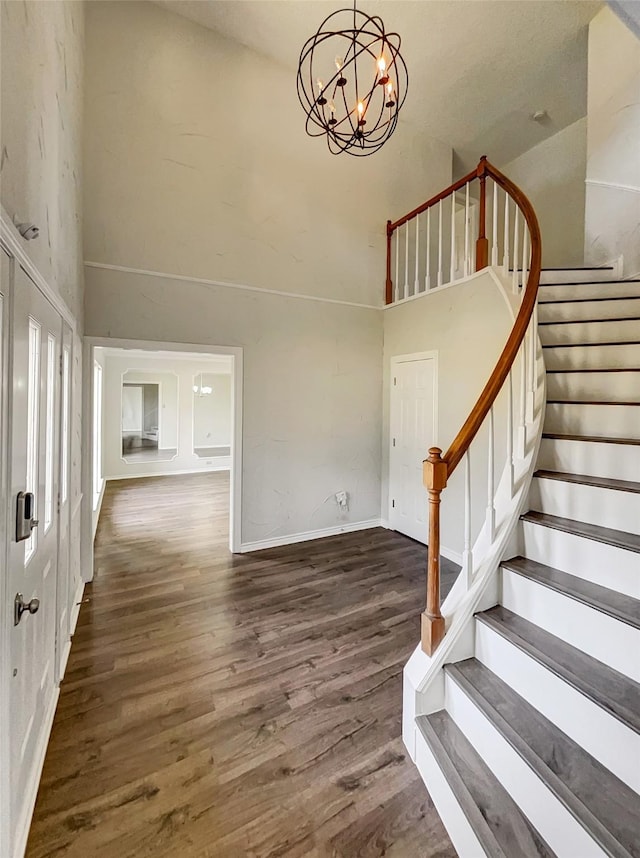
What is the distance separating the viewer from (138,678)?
2.10m

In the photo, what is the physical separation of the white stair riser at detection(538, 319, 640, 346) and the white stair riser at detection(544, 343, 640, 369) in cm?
14

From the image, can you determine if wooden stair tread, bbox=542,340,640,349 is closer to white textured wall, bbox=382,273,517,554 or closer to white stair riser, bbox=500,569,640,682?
white textured wall, bbox=382,273,517,554

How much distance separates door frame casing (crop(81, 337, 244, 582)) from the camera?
10.3 feet

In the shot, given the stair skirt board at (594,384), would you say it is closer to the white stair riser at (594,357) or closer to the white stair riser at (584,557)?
the white stair riser at (594,357)

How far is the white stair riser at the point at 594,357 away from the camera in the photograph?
2.46m

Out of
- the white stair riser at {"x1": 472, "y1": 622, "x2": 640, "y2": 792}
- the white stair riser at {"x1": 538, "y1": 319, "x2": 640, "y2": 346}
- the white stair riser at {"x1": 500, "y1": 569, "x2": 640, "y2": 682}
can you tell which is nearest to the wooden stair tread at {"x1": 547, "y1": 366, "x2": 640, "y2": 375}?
the white stair riser at {"x1": 538, "y1": 319, "x2": 640, "y2": 346}

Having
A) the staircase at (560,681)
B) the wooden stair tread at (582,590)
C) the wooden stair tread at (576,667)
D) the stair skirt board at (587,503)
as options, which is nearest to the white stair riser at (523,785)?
the staircase at (560,681)

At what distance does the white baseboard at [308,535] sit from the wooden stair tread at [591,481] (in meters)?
2.65

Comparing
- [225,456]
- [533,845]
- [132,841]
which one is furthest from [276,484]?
[225,456]

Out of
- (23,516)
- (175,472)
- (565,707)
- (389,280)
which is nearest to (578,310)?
(389,280)

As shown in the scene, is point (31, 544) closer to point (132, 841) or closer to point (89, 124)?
point (132, 841)

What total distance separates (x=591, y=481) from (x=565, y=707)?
3.42 ft

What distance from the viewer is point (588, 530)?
168 cm

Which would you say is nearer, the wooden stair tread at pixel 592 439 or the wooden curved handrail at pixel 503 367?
the wooden curved handrail at pixel 503 367
